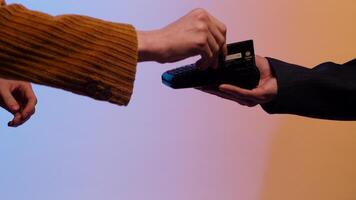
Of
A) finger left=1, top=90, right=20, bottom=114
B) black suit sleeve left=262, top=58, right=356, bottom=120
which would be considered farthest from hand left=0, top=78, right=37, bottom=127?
black suit sleeve left=262, top=58, right=356, bottom=120

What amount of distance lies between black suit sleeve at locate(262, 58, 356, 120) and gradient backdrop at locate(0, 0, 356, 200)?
35cm

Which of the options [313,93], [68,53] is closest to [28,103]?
[68,53]

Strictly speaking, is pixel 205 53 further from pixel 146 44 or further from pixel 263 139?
pixel 263 139

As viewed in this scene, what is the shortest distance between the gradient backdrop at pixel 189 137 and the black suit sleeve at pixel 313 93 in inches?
13.8

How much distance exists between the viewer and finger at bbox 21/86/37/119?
0.62m

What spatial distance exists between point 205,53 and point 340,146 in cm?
81

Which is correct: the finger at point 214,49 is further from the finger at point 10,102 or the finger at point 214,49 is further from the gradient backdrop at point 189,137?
the gradient backdrop at point 189,137

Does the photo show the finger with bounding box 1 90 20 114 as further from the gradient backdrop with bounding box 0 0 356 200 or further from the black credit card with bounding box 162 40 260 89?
the gradient backdrop with bounding box 0 0 356 200

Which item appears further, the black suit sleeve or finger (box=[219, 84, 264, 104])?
the black suit sleeve

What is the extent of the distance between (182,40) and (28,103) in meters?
0.27

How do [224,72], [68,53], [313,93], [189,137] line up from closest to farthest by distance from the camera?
[68,53]
[224,72]
[313,93]
[189,137]

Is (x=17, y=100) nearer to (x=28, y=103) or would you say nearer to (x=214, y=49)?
(x=28, y=103)

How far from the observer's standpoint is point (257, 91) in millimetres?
625

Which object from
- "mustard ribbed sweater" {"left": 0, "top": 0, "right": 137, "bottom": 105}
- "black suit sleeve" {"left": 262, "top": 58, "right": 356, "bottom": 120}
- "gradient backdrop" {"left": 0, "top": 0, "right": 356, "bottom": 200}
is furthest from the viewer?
"gradient backdrop" {"left": 0, "top": 0, "right": 356, "bottom": 200}
